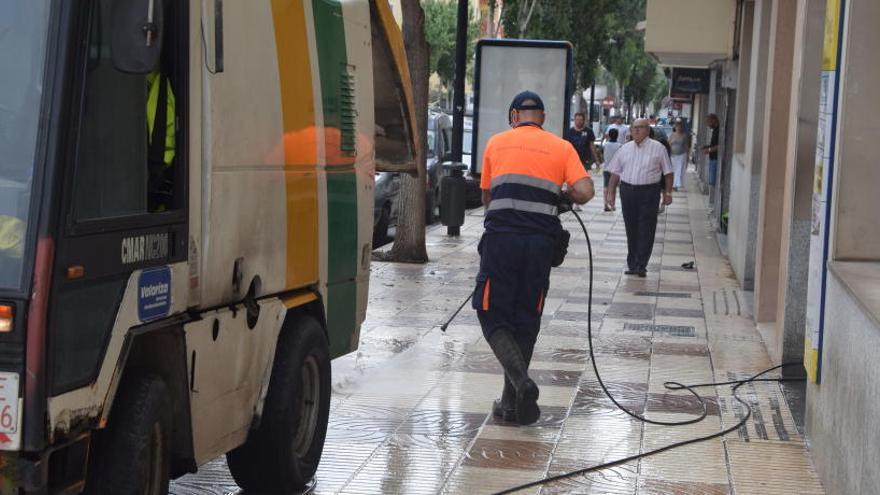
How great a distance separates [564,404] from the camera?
28.6 ft

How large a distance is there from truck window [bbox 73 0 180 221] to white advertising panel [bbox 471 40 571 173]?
1431 cm

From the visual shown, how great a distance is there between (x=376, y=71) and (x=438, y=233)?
12.7 meters

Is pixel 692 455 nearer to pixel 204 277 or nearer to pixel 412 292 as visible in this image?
pixel 204 277

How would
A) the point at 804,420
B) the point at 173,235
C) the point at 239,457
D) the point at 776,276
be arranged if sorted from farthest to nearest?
the point at 776,276
the point at 804,420
the point at 239,457
the point at 173,235

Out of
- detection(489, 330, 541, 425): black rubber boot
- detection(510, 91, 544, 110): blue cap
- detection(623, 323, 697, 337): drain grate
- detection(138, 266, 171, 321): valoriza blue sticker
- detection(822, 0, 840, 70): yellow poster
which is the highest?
detection(822, 0, 840, 70): yellow poster

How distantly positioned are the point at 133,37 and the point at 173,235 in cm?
93

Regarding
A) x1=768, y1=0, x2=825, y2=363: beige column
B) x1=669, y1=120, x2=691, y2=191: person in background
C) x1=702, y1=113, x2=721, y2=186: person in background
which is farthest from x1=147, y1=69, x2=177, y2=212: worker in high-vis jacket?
x1=669, y1=120, x2=691, y2=191: person in background

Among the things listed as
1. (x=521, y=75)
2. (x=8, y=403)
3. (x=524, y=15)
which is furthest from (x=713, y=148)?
(x=8, y=403)

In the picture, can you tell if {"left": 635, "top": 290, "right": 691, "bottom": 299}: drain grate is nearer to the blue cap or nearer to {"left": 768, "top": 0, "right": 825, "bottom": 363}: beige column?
{"left": 768, "top": 0, "right": 825, "bottom": 363}: beige column

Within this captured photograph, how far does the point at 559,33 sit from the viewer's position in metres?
34.2

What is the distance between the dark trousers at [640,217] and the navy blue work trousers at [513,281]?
795 cm

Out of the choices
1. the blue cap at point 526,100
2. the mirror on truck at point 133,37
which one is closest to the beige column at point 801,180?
the blue cap at point 526,100

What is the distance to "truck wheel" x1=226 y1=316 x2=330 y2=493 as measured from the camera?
6.14m

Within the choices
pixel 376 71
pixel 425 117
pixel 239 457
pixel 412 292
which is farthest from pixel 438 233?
pixel 239 457
